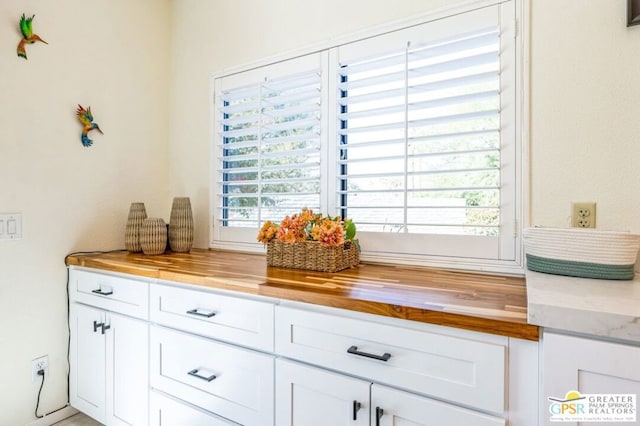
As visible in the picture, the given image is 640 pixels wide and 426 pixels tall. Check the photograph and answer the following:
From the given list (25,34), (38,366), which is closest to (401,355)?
(38,366)

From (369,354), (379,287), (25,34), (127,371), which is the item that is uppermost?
(25,34)

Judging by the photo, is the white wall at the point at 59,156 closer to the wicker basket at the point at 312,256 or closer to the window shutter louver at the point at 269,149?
the window shutter louver at the point at 269,149

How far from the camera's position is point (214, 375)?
1.39 meters

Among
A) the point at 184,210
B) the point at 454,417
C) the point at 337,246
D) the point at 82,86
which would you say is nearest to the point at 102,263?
the point at 184,210

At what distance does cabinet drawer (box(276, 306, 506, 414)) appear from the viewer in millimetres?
907

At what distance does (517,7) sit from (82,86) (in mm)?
2230

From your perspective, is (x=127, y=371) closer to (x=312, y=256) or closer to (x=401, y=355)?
(x=312, y=256)

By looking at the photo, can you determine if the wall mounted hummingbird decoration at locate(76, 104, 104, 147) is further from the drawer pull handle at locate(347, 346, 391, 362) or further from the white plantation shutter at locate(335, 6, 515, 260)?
the drawer pull handle at locate(347, 346, 391, 362)

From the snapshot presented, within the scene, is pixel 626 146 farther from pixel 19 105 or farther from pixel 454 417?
pixel 19 105

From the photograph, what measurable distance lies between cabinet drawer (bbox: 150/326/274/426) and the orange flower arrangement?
505mm

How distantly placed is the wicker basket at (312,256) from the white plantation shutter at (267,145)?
376mm

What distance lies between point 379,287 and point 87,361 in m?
1.64

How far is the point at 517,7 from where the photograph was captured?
1.38m

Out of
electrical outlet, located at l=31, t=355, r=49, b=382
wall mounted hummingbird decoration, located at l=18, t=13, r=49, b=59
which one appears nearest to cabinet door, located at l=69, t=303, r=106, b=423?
electrical outlet, located at l=31, t=355, r=49, b=382
